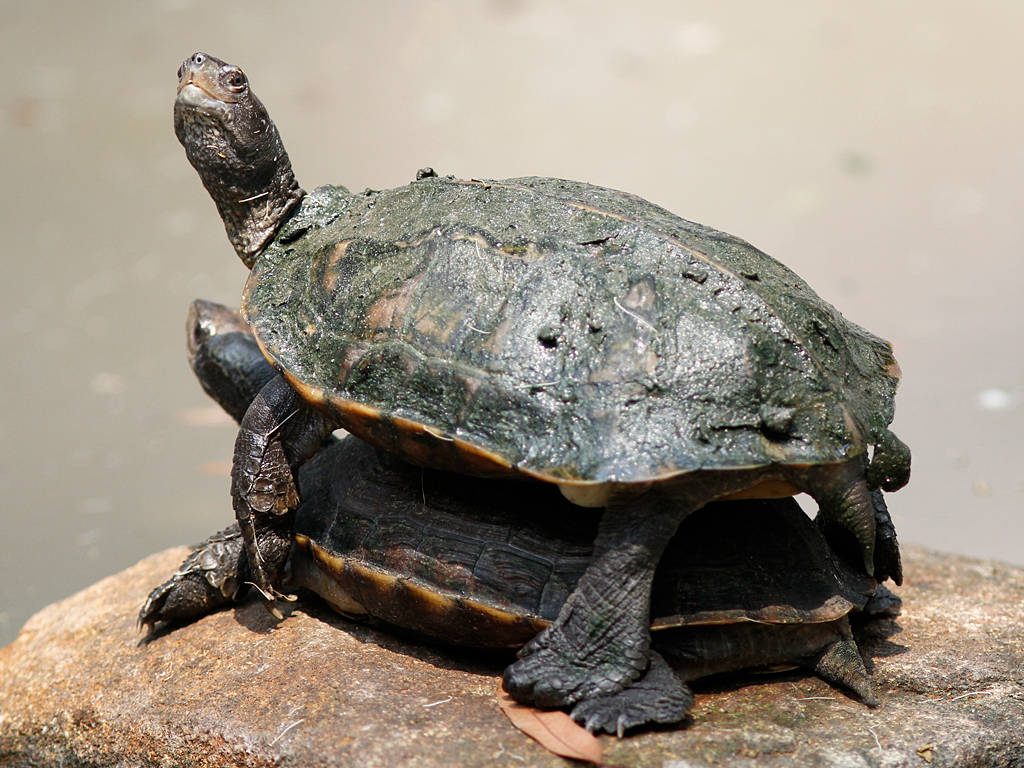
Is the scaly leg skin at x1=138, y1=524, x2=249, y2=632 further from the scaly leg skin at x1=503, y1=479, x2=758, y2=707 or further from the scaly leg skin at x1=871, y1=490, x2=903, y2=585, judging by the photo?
the scaly leg skin at x1=871, y1=490, x2=903, y2=585

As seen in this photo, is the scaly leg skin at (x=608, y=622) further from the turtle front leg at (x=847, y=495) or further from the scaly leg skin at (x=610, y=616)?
the turtle front leg at (x=847, y=495)

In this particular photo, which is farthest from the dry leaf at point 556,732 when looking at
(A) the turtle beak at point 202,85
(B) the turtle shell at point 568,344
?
(A) the turtle beak at point 202,85

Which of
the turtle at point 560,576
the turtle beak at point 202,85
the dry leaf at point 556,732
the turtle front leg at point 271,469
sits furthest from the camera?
the turtle beak at point 202,85

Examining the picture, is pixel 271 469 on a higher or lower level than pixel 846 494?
lower

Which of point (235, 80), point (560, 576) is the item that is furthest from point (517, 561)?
point (235, 80)

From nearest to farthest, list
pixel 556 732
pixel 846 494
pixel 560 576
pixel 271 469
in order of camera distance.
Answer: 1. pixel 556 732
2. pixel 846 494
3. pixel 560 576
4. pixel 271 469

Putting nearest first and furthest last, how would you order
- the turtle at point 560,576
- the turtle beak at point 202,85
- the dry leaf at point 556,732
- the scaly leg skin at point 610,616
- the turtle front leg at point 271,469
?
the dry leaf at point 556,732 → the scaly leg skin at point 610,616 → the turtle at point 560,576 → the turtle front leg at point 271,469 → the turtle beak at point 202,85

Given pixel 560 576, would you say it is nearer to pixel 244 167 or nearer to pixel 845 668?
pixel 845 668
